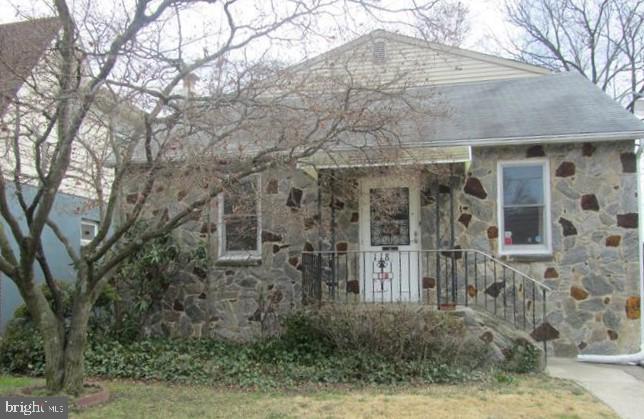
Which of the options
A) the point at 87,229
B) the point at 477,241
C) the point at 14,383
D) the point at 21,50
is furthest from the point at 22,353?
the point at 477,241

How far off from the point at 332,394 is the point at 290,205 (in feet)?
14.3

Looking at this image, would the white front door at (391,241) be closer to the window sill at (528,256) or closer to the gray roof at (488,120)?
the gray roof at (488,120)

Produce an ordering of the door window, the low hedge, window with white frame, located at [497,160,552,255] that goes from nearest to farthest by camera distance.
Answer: the low hedge → window with white frame, located at [497,160,552,255] → the door window

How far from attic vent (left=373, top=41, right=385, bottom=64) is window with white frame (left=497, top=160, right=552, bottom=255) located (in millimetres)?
2939

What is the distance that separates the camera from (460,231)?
10016 mm

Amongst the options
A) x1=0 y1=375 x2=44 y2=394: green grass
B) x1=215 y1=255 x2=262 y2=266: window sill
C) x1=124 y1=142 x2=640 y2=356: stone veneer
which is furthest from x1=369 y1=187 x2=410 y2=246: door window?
x1=0 y1=375 x2=44 y2=394: green grass

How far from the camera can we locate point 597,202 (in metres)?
9.54

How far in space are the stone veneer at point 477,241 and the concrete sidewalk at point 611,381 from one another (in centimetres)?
56

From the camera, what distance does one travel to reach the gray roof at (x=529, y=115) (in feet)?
30.8

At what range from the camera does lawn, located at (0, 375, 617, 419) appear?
6.10 m

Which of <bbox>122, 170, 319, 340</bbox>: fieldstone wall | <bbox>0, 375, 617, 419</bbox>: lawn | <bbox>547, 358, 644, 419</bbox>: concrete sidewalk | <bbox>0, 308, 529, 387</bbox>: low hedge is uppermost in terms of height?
<bbox>122, 170, 319, 340</bbox>: fieldstone wall

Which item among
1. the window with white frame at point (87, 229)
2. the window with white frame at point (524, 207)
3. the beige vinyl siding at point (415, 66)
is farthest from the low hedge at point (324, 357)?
the window with white frame at point (87, 229)

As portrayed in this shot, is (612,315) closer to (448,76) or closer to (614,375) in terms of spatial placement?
(614,375)

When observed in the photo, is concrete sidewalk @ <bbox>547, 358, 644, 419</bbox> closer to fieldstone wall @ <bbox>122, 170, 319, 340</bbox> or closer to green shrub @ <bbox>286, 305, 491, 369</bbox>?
green shrub @ <bbox>286, 305, 491, 369</bbox>
